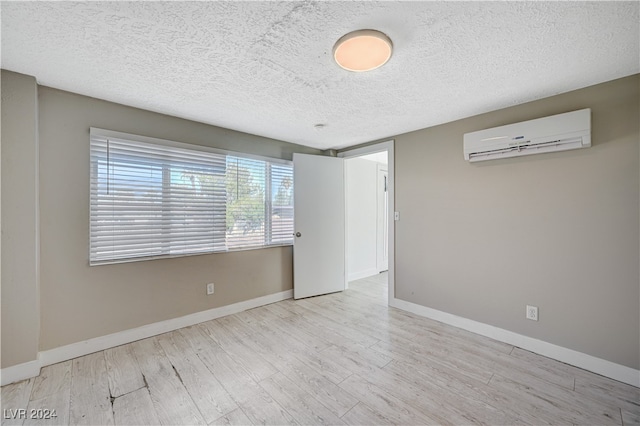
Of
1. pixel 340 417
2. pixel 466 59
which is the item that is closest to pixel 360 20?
pixel 466 59

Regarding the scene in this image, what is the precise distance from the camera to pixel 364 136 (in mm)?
3562

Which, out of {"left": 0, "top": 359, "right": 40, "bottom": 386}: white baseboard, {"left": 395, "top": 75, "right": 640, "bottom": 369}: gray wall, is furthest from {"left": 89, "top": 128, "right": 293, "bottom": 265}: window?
{"left": 395, "top": 75, "right": 640, "bottom": 369}: gray wall

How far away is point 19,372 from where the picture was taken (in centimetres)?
194

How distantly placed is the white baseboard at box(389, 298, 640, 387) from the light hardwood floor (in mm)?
78

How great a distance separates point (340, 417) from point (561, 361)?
2.01m

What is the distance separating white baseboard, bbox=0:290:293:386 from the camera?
1.95 m

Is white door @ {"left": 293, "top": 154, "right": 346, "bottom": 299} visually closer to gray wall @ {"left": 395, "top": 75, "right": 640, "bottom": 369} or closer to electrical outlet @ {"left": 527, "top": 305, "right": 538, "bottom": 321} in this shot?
gray wall @ {"left": 395, "top": 75, "right": 640, "bottom": 369}

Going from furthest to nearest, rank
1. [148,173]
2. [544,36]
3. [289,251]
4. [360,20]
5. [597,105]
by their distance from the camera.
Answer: [289,251] < [148,173] < [597,105] < [544,36] < [360,20]

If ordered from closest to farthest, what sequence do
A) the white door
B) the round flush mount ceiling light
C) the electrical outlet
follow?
the round flush mount ceiling light, the electrical outlet, the white door

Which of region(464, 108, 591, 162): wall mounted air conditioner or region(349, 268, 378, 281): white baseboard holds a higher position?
region(464, 108, 591, 162): wall mounted air conditioner

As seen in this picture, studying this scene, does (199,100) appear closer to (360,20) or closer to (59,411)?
(360,20)

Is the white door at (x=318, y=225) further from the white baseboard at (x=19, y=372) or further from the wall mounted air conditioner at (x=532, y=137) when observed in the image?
the white baseboard at (x=19, y=372)

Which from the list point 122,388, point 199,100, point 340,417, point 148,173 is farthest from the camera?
point 148,173

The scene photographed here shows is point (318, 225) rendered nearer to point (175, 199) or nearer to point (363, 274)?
point (363, 274)
